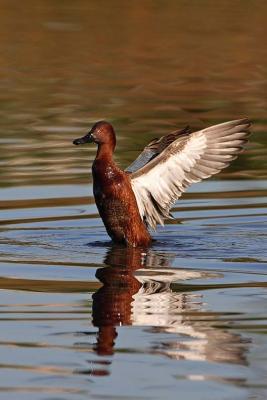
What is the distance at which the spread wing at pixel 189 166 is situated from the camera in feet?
37.7

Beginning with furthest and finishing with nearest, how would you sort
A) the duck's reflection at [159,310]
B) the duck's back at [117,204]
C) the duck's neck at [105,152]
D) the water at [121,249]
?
the duck's neck at [105,152] < the duck's back at [117,204] < the duck's reflection at [159,310] < the water at [121,249]

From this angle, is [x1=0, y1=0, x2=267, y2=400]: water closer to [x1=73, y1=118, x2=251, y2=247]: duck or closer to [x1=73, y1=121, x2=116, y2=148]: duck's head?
[x1=73, y1=118, x2=251, y2=247]: duck

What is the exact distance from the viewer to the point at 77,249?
11.0 m

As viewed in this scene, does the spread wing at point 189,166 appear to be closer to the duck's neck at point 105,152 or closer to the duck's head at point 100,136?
the duck's neck at point 105,152

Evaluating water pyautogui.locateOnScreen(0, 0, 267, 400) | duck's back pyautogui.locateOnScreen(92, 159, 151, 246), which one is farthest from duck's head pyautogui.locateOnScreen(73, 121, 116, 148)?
water pyautogui.locateOnScreen(0, 0, 267, 400)

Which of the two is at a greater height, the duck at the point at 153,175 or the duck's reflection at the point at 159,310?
the duck at the point at 153,175

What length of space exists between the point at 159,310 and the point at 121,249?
271 centimetres

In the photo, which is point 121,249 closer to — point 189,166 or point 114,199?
point 114,199

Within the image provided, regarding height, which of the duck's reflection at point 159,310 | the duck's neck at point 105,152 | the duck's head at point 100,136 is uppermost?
the duck's head at point 100,136

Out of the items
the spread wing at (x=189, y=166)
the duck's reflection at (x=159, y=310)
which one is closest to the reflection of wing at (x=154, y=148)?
the spread wing at (x=189, y=166)

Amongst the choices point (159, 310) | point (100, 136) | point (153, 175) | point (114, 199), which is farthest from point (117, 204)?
point (159, 310)

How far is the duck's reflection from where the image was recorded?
25.2ft

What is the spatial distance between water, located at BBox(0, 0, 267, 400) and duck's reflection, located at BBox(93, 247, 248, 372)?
0.02 meters

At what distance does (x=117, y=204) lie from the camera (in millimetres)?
11500
